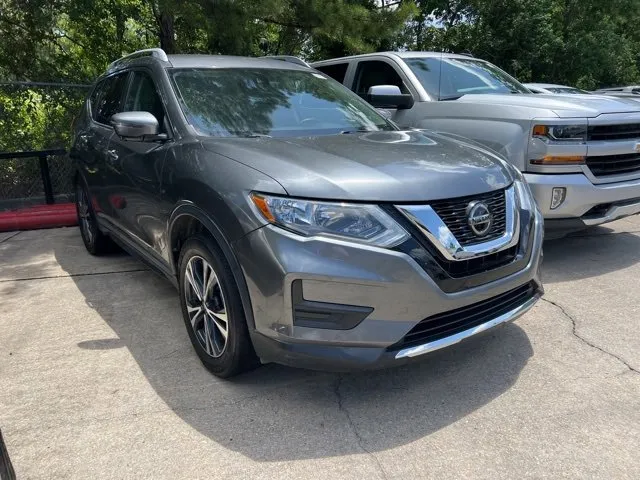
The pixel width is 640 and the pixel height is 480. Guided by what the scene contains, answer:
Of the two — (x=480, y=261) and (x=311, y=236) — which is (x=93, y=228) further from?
(x=480, y=261)

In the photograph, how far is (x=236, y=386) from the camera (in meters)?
2.94

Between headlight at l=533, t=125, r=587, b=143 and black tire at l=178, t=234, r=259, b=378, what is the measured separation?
3.00m

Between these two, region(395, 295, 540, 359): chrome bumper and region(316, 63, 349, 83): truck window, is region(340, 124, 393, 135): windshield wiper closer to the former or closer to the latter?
region(395, 295, 540, 359): chrome bumper

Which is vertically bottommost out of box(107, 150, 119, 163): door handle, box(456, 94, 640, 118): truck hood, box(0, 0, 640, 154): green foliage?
box(107, 150, 119, 163): door handle

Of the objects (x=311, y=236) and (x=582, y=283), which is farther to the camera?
(x=582, y=283)

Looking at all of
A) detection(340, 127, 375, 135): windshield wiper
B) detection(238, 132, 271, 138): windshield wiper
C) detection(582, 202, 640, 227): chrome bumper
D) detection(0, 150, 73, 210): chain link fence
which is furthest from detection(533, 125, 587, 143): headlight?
detection(0, 150, 73, 210): chain link fence

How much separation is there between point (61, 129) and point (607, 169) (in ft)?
24.2

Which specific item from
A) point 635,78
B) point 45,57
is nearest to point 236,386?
point 45,57

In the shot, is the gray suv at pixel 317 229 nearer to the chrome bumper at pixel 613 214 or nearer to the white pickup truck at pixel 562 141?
the white pickup truck at pixel 562 141

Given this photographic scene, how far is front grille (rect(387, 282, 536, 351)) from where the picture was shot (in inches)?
100.0

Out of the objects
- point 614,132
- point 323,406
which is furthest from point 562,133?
point 323,406

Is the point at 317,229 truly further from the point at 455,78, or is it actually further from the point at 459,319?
the point at 455,78

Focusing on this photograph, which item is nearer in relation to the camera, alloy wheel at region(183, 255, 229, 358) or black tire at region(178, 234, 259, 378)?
black tire at region(178, 234, 259, 378)

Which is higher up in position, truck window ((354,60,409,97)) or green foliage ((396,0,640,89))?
green foliage ((396,0,640,89))
